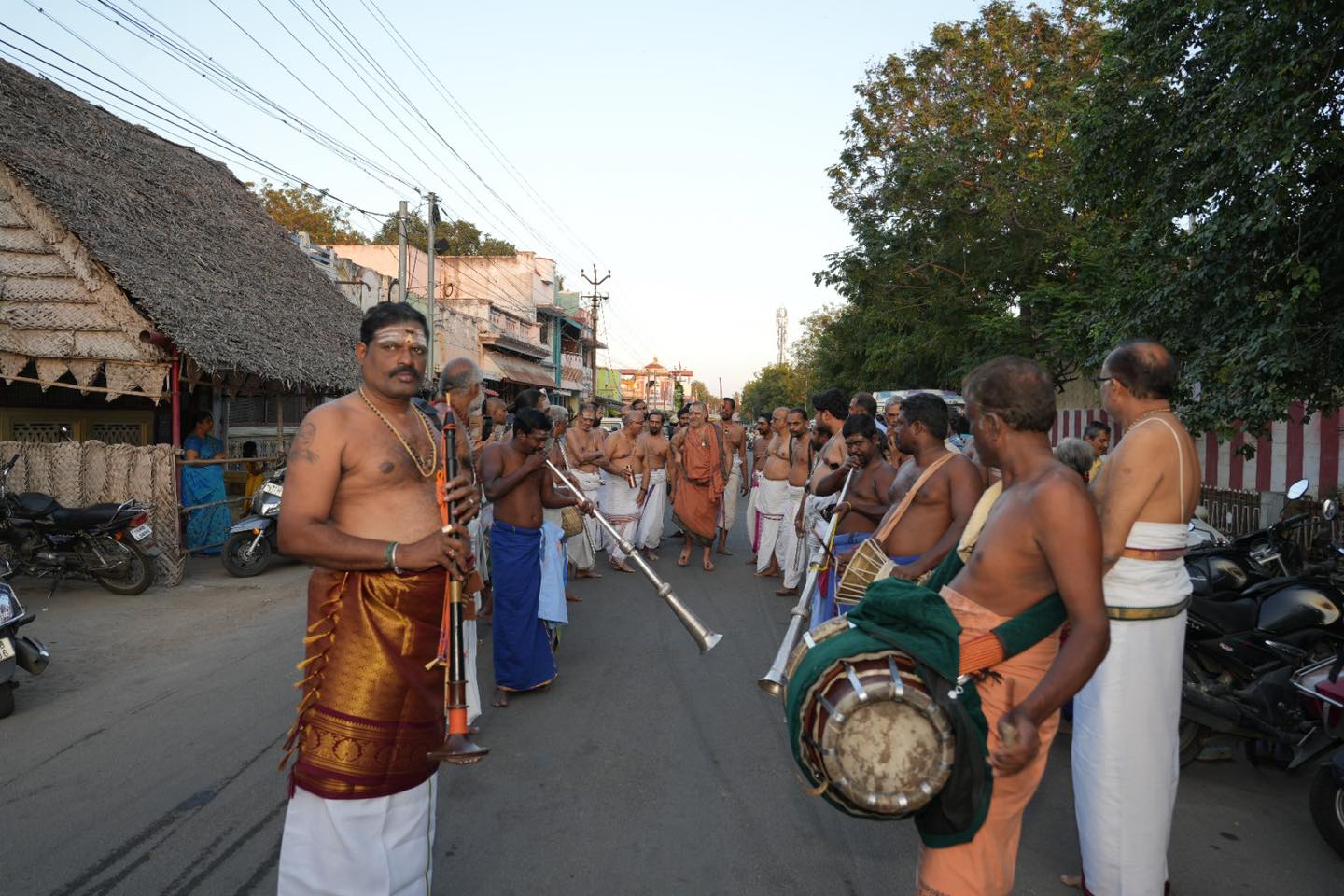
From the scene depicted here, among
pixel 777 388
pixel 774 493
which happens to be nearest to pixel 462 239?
pixel 777 388

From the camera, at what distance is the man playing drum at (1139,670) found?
288 cm

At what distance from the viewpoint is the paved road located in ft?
11.3

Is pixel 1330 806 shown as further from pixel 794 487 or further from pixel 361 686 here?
pixel 794 487

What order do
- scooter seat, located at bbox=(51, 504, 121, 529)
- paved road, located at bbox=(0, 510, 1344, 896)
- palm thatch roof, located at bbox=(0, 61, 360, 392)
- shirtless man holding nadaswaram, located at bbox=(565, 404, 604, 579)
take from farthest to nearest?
shirtless man holding nadaswaram, located at bbox=(565, 404, 604, 579)
palm thatch roof, located at bbox=(0, 61, 360, 392)
scooter seat, located at bbox=(51, 504, 121, 529)
paved road, located at bbox=(0, 510, 1344, 896)

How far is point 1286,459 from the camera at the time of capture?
1163 cm

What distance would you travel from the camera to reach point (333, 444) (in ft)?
8.41

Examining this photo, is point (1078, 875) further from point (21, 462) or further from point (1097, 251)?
point (1097, 251)

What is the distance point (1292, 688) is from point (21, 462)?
35.5ft

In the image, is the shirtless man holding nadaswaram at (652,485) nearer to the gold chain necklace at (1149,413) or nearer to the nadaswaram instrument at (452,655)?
the gold chain necklace at (1149,413)

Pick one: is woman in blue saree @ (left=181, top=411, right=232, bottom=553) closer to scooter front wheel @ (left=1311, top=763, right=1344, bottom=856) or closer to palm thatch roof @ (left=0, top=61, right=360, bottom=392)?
palm thatch roof @ (left=0, top=61, right=360, bottom=392)

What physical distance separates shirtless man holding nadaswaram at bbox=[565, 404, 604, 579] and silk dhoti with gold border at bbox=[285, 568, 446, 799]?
23.6 ft

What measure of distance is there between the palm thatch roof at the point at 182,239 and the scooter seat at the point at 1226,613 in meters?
9.54

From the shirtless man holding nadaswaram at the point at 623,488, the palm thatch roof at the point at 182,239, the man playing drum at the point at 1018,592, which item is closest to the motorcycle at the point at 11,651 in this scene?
the palm thatch roof at the point at 182,239

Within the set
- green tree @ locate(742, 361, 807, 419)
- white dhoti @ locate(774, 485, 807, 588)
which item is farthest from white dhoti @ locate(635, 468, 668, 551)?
green tree @ locate(742, 361, 807, 419)
